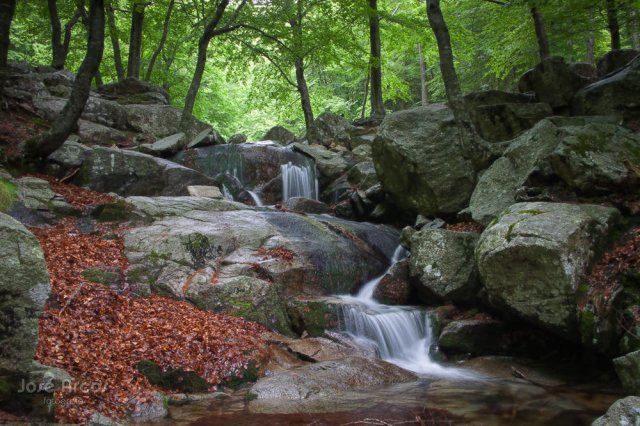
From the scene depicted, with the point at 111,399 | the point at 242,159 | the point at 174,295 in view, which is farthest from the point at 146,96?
the point at 111,399

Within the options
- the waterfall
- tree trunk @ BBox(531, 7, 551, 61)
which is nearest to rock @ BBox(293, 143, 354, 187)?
the waterfall

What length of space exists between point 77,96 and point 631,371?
12.8 meters

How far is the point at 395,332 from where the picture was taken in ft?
30.7

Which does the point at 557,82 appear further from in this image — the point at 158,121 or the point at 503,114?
the point at 158,121

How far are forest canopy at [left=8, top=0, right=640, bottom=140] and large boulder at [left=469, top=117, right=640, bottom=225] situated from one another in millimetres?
3611

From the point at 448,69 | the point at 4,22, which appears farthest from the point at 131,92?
the point at 448,69

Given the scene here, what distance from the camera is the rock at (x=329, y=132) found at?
20.9 m

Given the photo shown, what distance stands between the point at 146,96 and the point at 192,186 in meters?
8.76

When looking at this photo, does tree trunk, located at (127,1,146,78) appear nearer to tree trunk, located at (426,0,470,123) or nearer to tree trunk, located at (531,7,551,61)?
tree trunk, located at (426,0,470,123)

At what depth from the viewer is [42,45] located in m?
26.4

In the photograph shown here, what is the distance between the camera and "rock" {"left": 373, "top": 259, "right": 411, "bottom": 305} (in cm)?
1059

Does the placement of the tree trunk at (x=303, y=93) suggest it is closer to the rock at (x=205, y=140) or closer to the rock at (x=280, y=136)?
the rock at (x=280, y=136)

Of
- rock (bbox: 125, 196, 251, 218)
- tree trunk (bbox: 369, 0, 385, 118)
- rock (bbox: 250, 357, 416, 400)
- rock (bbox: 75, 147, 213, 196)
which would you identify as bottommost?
rock (bbox: 250, 357, 416, 400)

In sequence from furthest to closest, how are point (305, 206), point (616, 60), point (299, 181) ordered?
point (299, 181)
point (305, 206)
point (616, 60)
